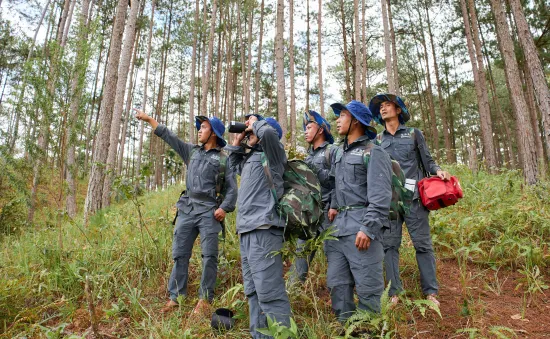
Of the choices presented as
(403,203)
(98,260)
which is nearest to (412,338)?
(403,203)

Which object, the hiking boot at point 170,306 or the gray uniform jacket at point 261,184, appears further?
the hiking boot at point 170,306

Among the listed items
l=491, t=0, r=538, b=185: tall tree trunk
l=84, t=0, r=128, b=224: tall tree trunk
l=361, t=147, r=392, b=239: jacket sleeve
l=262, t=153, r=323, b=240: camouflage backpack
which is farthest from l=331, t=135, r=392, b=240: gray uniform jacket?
l=491, t=0, r=538, b=185: tall tree trunk

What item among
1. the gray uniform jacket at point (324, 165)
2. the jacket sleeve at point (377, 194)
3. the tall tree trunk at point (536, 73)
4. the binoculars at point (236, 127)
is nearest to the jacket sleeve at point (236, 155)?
the binoculars at point (236, 127)

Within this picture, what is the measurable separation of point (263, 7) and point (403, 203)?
16147mm

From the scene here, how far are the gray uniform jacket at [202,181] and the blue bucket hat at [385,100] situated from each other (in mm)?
1726

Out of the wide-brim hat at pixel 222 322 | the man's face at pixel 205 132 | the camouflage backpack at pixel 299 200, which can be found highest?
the man's face at pixel 205 132

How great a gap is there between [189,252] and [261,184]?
4.72ft

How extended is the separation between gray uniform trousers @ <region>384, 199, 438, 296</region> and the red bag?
5.3 inches

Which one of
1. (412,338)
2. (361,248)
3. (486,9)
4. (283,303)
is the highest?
(486,9)

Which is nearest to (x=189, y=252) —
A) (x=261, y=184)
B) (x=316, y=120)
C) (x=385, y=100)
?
(x=261, y=184)

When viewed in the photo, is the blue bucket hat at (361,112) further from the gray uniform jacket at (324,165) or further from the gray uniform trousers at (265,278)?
the gray uniform trousers at (265,278)

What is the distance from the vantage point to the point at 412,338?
2.93m

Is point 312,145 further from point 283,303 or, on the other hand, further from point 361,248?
point 283,303

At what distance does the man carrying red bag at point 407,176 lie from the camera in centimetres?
341
